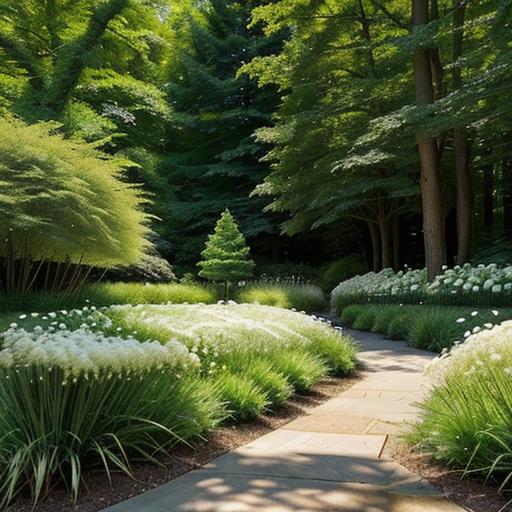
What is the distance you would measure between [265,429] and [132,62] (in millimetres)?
22353

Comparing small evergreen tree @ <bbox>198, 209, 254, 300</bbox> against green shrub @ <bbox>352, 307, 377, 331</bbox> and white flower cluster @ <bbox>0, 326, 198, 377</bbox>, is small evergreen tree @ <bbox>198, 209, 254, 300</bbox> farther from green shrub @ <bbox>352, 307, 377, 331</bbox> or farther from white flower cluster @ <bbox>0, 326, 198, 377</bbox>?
white flower cluster @ <bbox>0, 326, 198, 377</bbox>

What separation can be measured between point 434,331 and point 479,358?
17.0 feet

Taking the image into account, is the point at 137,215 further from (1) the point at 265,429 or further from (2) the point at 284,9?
(1) the point at 265,429

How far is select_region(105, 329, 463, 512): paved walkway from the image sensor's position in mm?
2893

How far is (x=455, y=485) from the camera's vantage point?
317cm

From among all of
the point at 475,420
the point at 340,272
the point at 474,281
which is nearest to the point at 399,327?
the point at 474,281

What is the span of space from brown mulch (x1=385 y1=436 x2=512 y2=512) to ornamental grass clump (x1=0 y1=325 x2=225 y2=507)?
4.57 ft

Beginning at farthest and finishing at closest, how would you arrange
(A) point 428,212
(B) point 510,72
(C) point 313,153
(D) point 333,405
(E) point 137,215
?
(C) point 313,153 < (A) point 428,212 < (E) point 137,215 < (B) point 510,72 < (D) point 333,405

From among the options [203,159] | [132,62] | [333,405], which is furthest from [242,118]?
[333,405]

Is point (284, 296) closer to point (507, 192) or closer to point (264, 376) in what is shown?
point (507, 192)

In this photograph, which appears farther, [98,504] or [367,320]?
[367,320]

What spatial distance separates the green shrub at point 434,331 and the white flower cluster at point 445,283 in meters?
1.66

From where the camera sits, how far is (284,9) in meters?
→ 15.1

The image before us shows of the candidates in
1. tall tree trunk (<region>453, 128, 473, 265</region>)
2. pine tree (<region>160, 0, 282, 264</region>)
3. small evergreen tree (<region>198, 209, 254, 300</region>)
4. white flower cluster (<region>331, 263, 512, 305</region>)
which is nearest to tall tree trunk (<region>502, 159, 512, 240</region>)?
tall tree trunk (<region>453, 128, 473, 265</region>)
